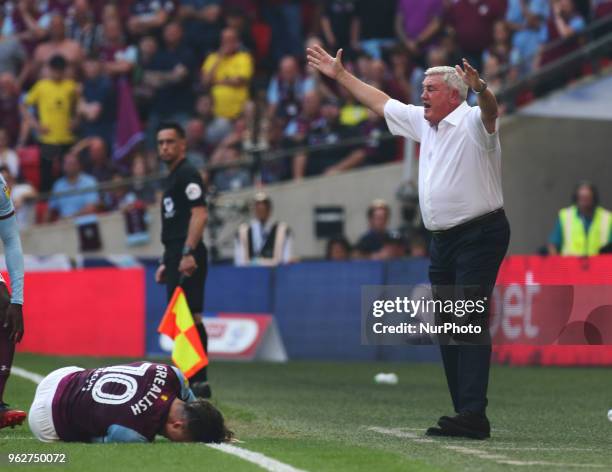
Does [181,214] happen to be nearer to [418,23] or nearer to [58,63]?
[418,23]

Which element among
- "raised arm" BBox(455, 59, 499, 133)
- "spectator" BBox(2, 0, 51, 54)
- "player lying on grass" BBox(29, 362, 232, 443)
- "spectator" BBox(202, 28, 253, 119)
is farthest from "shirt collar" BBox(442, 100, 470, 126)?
"spectator" BBox(2, 0, 51, 54)

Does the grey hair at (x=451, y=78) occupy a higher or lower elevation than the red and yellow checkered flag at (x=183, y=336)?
Result: higher

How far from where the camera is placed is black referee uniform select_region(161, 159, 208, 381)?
1319 centimetres

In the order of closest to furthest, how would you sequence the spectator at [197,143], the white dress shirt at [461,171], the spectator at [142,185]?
the white dress shirt at [461,171]
the spectator at [142,185]
the spectator at [197,143]

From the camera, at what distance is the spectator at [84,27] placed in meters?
25.8

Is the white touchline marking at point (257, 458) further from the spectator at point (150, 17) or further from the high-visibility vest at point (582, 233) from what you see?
the spectator at point (150, 17)

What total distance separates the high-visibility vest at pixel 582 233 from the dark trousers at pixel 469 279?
908 centimetres

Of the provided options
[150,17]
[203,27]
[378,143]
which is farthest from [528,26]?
[150,17]

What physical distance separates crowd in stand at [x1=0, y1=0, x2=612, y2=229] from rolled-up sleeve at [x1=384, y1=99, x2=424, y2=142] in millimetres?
10618

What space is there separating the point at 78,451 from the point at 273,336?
437 inches

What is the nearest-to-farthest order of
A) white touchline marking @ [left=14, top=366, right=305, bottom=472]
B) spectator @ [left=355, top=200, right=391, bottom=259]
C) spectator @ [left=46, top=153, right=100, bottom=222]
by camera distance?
white touchline marking @ [left=14, top=366, right=305, bottom=472]
spectator @ [left=355, top=200, right=391, bottom=259]
spectator @ [left=46, top=153, right=100, bottom=222]

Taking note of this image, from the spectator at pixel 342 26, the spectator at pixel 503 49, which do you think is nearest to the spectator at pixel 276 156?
the spectator at pixel 342 26

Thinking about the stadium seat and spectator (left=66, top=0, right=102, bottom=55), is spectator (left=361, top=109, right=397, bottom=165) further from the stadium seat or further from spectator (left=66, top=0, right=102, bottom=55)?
spectator (left=66, top=0, right=102, bottom=55)

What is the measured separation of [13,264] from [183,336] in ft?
11.1
